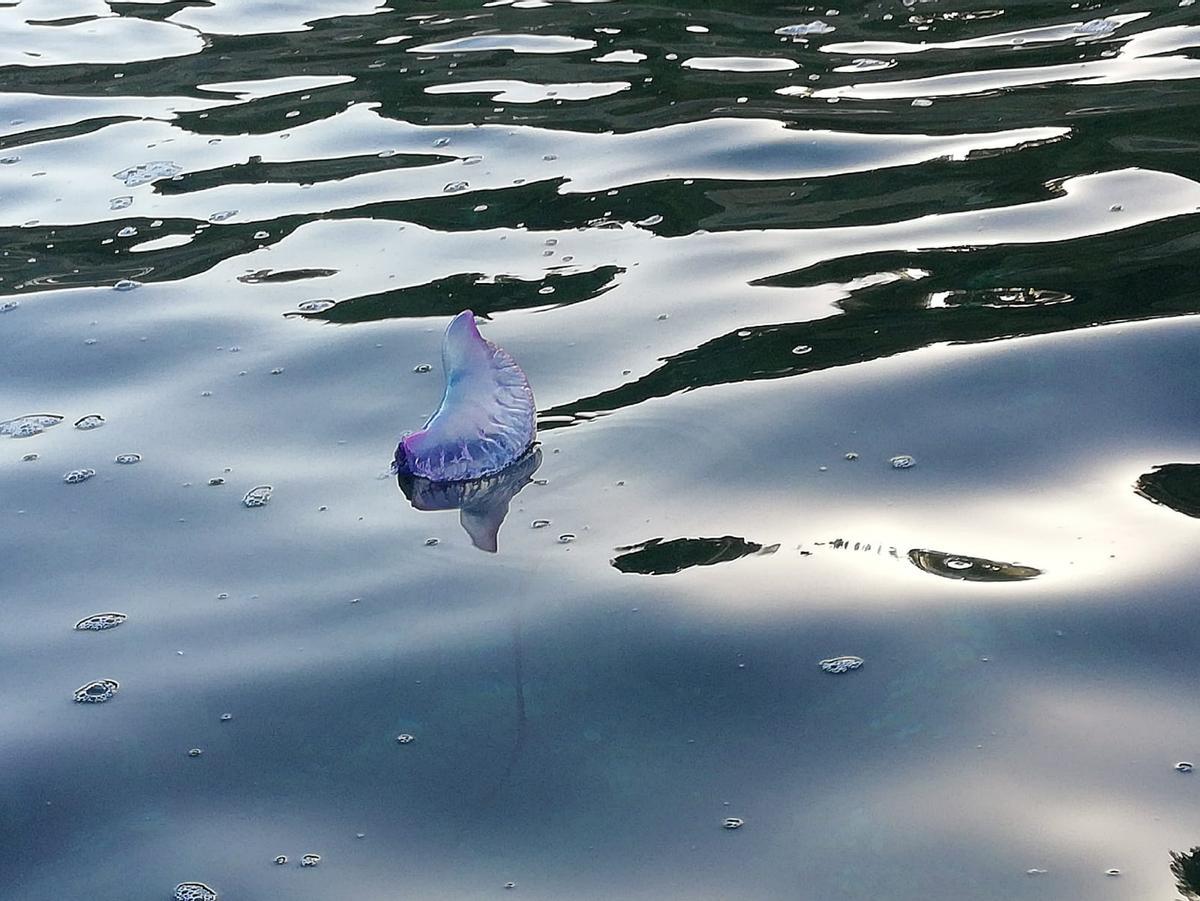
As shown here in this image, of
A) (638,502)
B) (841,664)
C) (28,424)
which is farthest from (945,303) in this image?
(28,424)

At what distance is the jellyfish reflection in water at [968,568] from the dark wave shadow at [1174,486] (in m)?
0.36

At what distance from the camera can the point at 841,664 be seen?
2484 millimetres

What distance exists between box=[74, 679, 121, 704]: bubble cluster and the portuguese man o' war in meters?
0.80

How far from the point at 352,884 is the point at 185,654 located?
0.73 meters

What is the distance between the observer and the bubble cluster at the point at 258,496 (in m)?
3.16

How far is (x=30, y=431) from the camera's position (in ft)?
11.7

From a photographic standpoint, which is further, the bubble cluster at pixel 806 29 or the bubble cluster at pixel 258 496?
the bubble cluster at pixel 806 29

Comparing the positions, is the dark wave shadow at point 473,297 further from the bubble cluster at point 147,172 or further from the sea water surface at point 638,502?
the bubble cluster at point 147,172

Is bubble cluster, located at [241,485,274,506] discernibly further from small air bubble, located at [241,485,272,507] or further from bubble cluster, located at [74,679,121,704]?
bubble cluster, located at [74,679,121,704]

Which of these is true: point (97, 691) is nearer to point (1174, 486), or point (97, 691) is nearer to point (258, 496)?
point (258, 496)

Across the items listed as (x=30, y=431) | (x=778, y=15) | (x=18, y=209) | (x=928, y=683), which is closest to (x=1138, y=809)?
(x=928, y=683)

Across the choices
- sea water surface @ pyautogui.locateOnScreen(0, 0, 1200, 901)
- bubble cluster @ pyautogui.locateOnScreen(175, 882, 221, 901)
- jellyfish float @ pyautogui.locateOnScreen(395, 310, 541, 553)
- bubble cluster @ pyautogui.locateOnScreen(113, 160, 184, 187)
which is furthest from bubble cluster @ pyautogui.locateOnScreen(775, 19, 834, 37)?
bubble cluster @ pyautogui.locateOnScreen(175, 882, 221, 901)

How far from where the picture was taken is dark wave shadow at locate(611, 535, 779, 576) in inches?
110

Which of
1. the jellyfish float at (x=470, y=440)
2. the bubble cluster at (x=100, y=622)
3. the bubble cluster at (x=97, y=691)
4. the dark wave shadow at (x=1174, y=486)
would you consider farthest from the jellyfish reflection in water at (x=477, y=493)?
the dark wave shadow at (x=1174, y=486)
